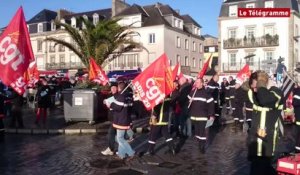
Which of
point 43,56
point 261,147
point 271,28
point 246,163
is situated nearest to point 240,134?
point 246,163

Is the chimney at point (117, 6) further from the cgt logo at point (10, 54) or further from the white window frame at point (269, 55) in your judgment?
the cgt logo at point (10, 54)

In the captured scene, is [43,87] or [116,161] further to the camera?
[43,87]

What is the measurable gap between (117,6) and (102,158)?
177 ft

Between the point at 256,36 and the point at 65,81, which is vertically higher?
the point at 256,36

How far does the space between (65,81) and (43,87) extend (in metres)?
13.6

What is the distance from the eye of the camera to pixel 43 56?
2771 inches

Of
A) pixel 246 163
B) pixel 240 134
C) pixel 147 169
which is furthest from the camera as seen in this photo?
pixel 240 134

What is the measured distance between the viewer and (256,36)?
5562 cm

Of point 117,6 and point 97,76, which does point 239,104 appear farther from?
point 117,6

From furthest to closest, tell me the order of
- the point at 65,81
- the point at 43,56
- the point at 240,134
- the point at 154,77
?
the point at 43,56 → the point at 65,81 → the point at 240,134 → the point at 154,77

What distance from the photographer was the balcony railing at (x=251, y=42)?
53938mm

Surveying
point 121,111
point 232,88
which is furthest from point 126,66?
point 121,111

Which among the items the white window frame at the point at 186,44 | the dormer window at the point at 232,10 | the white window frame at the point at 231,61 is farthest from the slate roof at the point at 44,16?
the white window frame at the point at 231,61

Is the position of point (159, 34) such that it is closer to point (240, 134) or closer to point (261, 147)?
point (240, 134)
